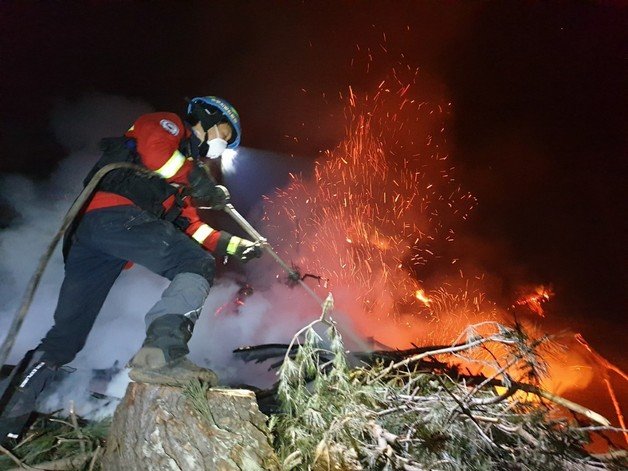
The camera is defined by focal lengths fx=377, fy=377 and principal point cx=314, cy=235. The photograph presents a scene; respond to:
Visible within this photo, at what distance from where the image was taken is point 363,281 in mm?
15359

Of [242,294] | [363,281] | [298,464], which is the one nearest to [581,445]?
[298,464]

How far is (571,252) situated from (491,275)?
308 cm

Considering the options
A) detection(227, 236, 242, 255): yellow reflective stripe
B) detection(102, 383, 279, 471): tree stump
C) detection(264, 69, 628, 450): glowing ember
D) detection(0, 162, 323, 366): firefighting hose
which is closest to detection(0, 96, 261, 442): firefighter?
detection(0, 162, 323, 366): firefighting hose

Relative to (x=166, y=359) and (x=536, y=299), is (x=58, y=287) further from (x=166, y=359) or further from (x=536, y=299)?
(x=536, y=299)

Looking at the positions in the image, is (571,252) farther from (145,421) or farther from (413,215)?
(145,421)

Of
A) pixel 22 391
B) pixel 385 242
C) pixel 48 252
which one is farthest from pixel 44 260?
pixel 385 242

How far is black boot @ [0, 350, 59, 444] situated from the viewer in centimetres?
241

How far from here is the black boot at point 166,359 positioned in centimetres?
204

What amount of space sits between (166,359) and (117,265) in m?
1.53

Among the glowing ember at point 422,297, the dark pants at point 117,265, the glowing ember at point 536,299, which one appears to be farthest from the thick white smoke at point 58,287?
the glowing ember at point 536,299

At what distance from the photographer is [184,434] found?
1.80 meters

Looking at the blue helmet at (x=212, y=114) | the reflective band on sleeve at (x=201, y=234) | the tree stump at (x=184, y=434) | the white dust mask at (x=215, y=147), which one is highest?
the blue helmet at (x=212, y=114)

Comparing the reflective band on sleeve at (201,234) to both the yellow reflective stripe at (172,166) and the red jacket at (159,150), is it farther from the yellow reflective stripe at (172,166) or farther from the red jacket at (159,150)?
the yellow reflective stripe at (172,166)

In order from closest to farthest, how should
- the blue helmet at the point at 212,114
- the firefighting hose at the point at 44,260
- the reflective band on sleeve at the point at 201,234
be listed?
the firefighting hose at the point at 44,260 < the blue helmet at the point at 212,114 < the reflective band on sleeve at the point at 201,234
